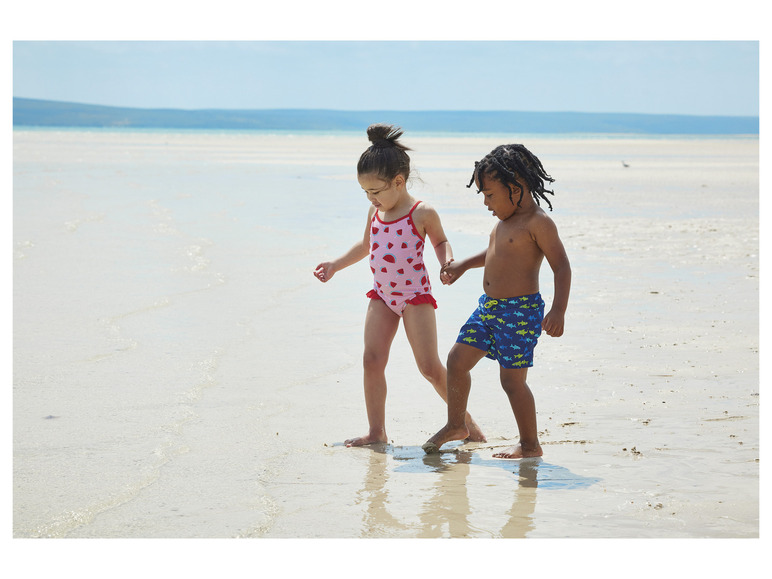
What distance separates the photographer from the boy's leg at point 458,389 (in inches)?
153

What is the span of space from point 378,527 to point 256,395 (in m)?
1.82

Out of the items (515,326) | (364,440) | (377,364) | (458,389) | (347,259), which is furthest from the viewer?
(347,259)

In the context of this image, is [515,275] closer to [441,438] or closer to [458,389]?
[458,389]

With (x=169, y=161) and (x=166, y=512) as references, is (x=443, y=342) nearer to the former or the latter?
(x=166, y=512)

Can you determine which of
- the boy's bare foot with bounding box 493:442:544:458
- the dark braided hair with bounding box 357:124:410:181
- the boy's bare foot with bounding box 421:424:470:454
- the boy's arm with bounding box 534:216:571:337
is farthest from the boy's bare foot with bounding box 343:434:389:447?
the dark braided hair with bounding box 357:124:410:181

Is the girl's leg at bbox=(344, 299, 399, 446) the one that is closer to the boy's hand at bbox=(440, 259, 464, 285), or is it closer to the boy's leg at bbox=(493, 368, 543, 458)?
the boy's hand at bbox=(440, 259, 464, 285)

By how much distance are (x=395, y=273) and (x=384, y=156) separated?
0.53 metres

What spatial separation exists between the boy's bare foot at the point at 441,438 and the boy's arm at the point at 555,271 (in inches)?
24.1

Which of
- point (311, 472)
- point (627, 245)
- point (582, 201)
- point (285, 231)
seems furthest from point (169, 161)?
point (311, 472)

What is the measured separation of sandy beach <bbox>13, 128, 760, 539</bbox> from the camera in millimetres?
3184

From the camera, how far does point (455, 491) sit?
3.39 metres

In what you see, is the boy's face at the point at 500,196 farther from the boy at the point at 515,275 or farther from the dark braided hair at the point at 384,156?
the dark braided hair at the point at 384,156

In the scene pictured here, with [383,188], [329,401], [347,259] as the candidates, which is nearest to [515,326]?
[383,188]

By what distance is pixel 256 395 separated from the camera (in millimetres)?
4719
